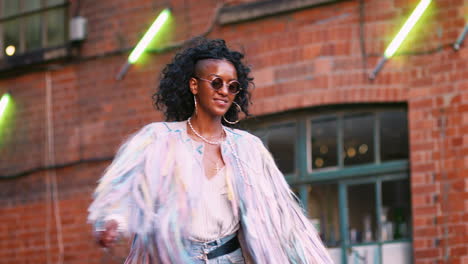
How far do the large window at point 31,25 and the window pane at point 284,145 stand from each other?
9.97 feet

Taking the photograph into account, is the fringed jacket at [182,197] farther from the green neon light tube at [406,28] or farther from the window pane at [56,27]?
the window pane at [56,27]

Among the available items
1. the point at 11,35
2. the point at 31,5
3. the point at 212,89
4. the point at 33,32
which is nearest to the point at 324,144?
the point at 33,32

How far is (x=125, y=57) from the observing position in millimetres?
11711

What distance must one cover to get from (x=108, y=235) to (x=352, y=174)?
534 centimetres

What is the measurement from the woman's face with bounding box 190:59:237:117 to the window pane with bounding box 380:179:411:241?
434cm

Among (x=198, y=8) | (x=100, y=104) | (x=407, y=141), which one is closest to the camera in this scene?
(x=407, y=141)

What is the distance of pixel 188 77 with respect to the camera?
5.76 metres

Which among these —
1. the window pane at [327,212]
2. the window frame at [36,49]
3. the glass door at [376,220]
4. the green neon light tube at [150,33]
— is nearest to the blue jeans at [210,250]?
the glass door at [376,220]

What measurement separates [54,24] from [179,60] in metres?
6.97

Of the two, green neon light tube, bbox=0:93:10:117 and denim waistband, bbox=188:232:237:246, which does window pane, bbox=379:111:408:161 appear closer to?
denim waistband, bbox=188:232:237:246

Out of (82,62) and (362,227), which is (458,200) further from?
(82,62)

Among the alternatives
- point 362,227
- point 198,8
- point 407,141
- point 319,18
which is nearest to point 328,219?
point 362,227

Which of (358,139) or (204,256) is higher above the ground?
(358,139)

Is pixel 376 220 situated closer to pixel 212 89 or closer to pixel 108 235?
pixel 212 89
